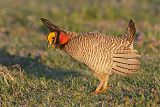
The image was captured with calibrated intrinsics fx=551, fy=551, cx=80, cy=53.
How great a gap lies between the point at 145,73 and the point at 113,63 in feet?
4.39

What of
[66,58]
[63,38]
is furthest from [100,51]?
[66,58]

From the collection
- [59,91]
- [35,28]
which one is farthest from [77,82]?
[35,28]

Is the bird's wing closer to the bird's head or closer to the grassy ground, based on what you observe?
the grassy ground

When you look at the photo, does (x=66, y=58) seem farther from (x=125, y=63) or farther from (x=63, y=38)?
(x=125, y=63)

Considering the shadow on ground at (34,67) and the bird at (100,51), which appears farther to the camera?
the shadow on ground at (34,67)

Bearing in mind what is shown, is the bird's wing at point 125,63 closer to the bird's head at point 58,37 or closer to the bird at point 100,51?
the bird at point 100,51

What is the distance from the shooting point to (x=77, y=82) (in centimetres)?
704

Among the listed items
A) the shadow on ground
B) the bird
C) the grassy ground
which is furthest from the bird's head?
the shadow on ground

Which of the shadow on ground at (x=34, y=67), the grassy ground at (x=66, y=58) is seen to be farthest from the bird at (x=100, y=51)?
the shadow on ground at (x=34, y=67)

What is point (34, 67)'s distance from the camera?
9.01 m

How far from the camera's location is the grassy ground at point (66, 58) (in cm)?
622

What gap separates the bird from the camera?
251 inches

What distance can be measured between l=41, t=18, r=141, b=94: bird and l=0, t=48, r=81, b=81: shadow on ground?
1181 mm

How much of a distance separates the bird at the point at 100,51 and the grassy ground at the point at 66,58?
0.84 ft
